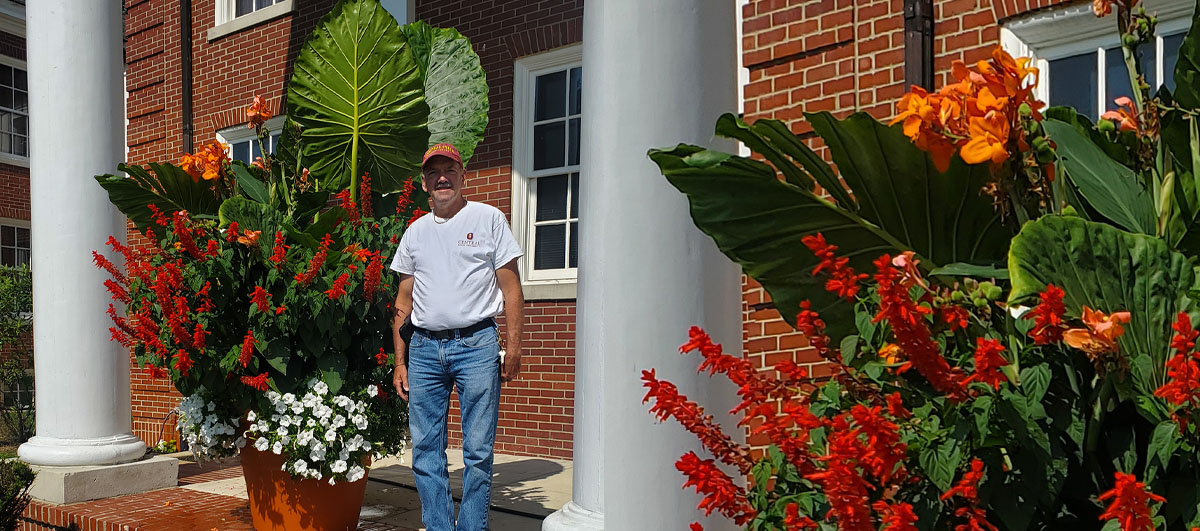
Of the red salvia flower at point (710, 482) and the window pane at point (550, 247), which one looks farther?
the window pane at point (550, 247)

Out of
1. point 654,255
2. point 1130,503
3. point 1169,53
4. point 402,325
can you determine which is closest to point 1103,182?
point 1130,503

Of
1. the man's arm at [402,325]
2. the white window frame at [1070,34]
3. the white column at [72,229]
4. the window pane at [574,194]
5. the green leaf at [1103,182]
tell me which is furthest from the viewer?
the window pane at [574,194]

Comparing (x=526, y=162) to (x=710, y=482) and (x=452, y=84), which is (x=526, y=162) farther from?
(x=710, y=482)

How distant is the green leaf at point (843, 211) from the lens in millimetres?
2115

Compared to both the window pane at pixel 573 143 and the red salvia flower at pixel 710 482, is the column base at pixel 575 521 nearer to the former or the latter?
the red salvia flower at pixel 710 482

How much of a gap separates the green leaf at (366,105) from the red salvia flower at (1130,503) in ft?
20.1

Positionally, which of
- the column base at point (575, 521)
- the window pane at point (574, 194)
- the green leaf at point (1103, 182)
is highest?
the window pane at point (574, 194)

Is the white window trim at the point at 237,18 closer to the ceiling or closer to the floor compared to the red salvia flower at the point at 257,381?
closer to the ceiling

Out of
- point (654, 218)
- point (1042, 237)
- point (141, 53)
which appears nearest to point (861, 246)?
point (1042, 237)

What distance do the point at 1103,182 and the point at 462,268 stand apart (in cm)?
299

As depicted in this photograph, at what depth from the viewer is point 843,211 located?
7.22ft

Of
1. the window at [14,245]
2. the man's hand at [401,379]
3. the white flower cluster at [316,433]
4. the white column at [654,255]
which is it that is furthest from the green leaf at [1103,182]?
the window at [14,245]

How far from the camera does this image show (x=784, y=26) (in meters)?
5.41

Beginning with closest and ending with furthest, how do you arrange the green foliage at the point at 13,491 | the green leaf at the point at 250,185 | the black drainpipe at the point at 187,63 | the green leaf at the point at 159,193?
the green foliage at the point at 13,491 < the green leaf at the point at 250,185 < the green leaf at the point at 159,193 < the black drainpipe at the point at 187,63
